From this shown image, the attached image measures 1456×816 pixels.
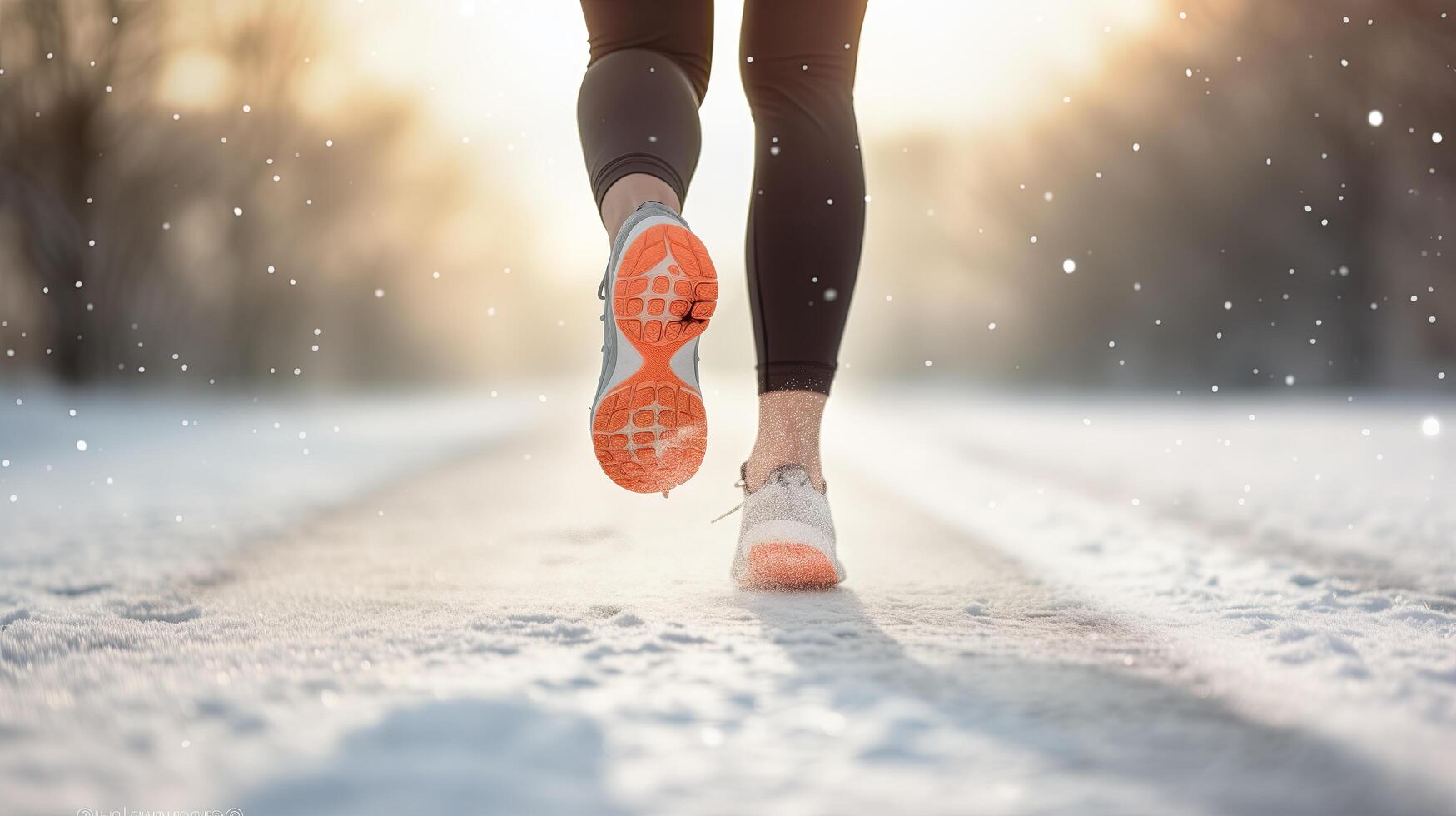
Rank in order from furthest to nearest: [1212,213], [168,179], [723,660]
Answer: [1212,213]
[168,179]
[723,660]

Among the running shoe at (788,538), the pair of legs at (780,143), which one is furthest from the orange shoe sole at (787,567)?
the pair of legs at (780,143)

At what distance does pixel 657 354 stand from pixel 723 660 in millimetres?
385

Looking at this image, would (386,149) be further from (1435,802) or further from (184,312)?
(1435,802)

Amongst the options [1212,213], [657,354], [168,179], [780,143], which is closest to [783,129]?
[780,143]

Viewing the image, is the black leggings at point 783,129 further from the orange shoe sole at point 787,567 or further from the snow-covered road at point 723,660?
the snow-covered road at point 723,660

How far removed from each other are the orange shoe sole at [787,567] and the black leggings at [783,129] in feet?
0.65

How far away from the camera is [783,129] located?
4.52 feet

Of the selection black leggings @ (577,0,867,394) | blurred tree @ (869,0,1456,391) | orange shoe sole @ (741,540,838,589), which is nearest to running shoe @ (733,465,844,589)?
orange shoe sole @ (741,540,838,589)

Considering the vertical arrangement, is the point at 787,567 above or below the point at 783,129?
below

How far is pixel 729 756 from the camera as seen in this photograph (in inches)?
25.7

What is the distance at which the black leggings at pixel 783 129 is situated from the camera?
4.29 ft

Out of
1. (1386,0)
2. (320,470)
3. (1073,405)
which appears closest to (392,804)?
(320,470)

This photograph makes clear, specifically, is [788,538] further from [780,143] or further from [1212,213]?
[1212,213]

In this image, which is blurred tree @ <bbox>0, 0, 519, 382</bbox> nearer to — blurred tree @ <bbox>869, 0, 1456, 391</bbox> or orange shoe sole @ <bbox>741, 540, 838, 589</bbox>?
blurred tree @ <bbox>869, 0, 1456, 391</bbox>
